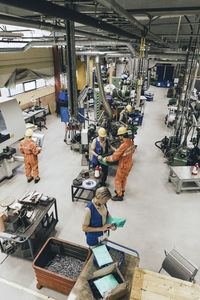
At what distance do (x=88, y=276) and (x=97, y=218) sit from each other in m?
0.67

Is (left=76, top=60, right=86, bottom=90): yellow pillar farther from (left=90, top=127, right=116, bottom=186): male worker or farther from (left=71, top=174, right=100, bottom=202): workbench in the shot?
(left=71, top=174, right=100, bottom=202): workbench

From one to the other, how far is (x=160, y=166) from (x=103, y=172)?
84.1 inches

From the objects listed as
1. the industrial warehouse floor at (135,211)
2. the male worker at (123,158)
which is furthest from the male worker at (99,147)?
the industrial warehouse floor at (135,211)

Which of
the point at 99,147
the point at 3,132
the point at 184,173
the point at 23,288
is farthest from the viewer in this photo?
the point at 3,132

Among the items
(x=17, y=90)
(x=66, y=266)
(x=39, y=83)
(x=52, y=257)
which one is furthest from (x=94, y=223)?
(x=39, y=83)

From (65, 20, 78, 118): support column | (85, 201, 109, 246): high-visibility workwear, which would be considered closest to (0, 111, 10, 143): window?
(65, 20, 78, 118): support column

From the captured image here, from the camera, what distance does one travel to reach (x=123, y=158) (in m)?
4.52

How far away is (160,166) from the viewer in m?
6.49

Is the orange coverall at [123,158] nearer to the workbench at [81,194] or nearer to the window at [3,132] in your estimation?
the workbench at [81,194]

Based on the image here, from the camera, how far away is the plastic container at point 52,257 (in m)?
2.81

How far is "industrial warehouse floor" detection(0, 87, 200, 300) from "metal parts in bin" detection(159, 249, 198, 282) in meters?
0.63

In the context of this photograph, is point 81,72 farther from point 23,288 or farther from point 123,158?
point 23,288

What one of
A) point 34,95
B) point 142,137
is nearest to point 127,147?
point 142,137

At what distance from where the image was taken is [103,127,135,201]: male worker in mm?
4406
